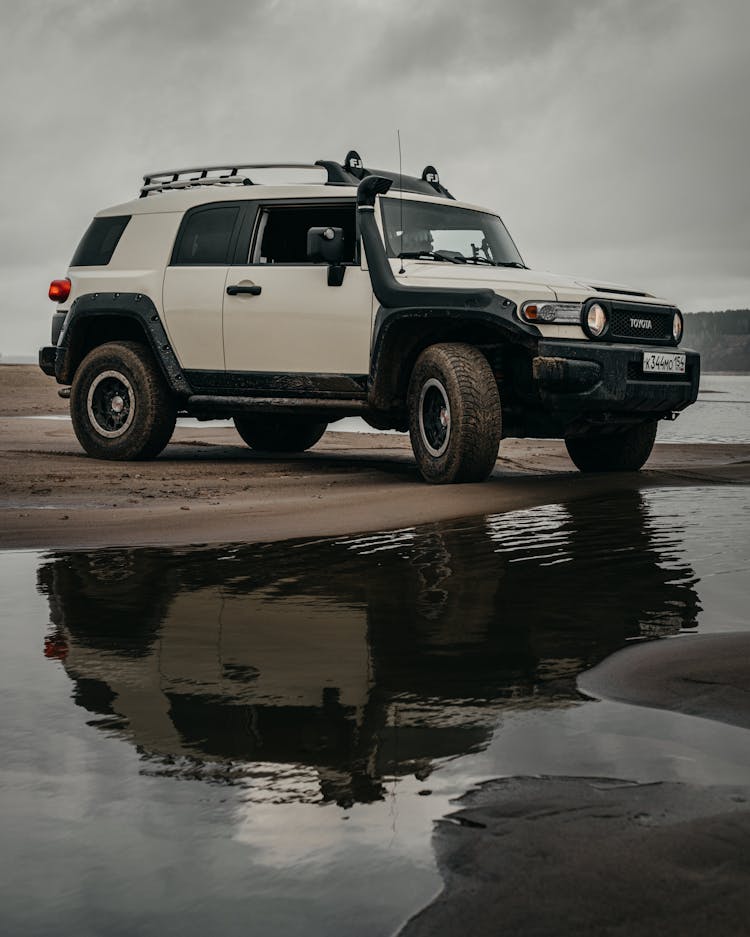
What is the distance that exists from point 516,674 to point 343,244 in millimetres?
5918

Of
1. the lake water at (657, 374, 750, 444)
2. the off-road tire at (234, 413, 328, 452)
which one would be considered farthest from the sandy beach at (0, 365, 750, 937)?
the lake water at (657, 374, 750, 444)

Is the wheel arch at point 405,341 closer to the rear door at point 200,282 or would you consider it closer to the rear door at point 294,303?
the rear door at point 294,303

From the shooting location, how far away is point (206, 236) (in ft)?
33.1

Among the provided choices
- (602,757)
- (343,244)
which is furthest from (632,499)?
(602,757)

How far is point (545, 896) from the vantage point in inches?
83.8

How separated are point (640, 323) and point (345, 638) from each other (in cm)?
540

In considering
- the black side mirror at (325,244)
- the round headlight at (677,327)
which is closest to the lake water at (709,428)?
the round headlight at (677,327)

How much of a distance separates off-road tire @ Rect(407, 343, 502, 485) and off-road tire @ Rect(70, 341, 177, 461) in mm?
2435

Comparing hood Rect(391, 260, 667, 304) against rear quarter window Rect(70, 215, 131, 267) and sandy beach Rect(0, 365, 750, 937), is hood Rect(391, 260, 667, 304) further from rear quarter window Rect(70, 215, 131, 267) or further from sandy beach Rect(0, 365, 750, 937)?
rear quarter window Rect(70, 215, 131, 267)

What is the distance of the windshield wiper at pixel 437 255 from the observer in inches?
362

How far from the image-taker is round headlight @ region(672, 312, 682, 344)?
929cm

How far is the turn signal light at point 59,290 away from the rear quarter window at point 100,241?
0.18 meters

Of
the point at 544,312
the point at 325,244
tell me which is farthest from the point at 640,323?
the point at 325,244

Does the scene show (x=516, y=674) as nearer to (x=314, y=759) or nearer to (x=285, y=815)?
(x=314, y=759)
